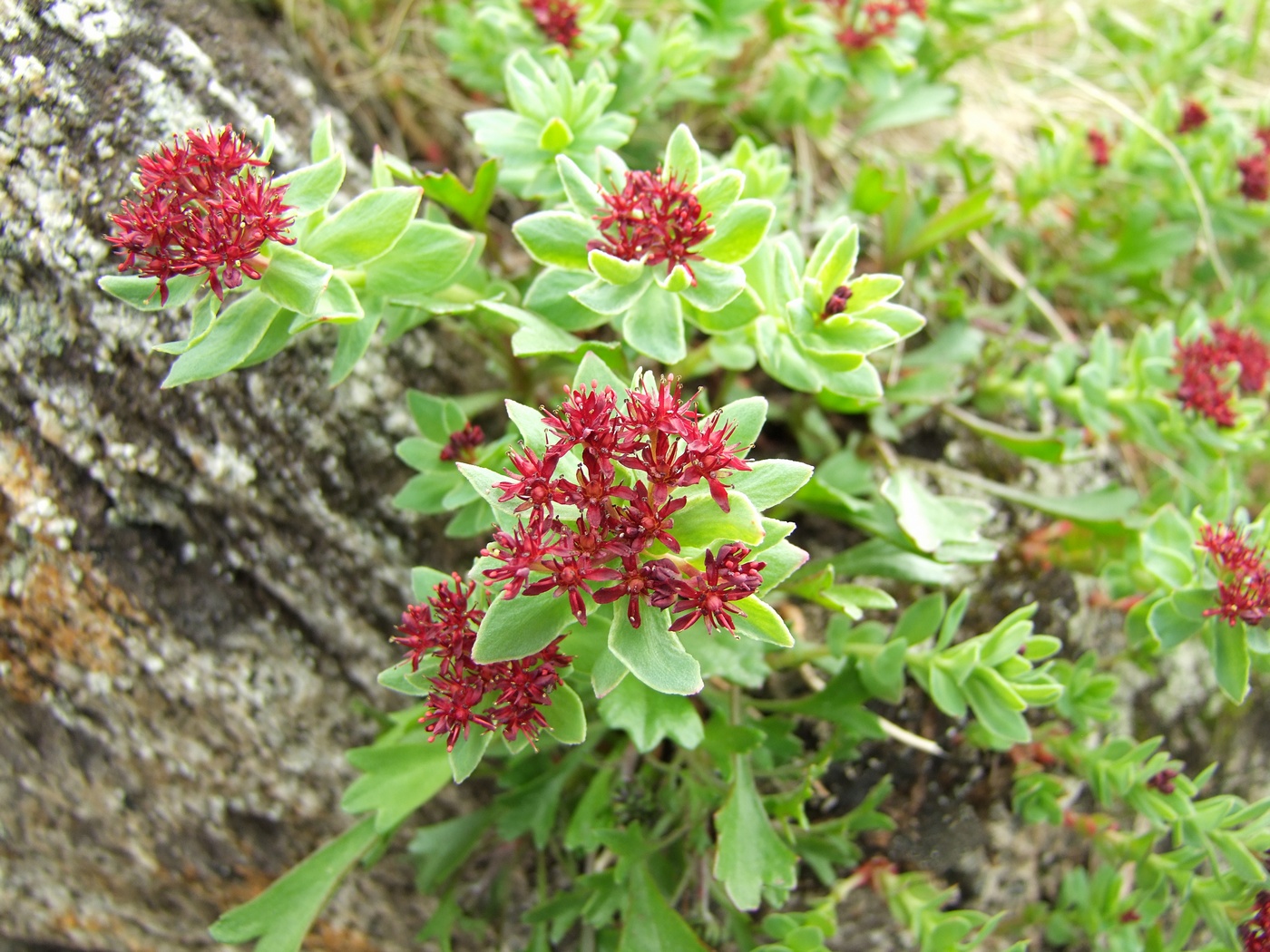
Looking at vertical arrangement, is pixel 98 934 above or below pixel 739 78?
below

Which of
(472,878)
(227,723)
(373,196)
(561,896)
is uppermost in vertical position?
(373,196)

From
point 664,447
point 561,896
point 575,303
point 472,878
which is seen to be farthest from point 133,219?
point 472,878

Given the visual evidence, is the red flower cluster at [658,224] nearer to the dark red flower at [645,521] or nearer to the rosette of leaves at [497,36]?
the dark red flower at [645,521]

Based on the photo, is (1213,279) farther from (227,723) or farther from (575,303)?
(227,723)

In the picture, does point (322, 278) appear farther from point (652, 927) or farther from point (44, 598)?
point (652, 927)

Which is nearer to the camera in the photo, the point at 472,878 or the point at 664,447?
the point at 664,447

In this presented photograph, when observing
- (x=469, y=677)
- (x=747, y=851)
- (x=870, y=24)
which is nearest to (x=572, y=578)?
(x=469, y=677)

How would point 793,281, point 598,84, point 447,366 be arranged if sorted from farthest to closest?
1. point 447,366
2. point 598,84
3. point 793,281
